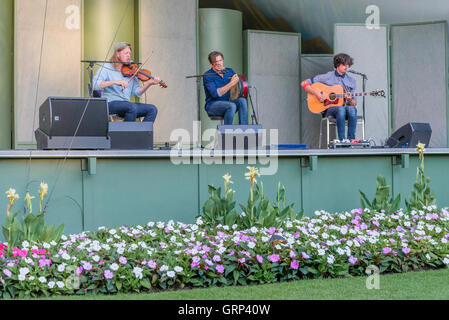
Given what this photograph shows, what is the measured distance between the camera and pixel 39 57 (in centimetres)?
674

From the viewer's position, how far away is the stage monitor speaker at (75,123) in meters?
4.18

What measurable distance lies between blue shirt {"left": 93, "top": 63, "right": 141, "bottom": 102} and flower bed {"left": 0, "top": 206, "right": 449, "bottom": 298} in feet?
5.83

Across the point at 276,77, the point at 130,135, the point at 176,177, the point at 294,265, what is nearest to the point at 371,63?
the point at 276,77

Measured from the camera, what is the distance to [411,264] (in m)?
3.46

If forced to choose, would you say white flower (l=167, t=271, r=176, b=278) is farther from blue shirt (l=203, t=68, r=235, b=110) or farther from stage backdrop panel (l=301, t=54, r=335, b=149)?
stage backdrop panel (l=301, t=54, r=335, b=149)

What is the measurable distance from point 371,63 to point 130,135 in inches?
160

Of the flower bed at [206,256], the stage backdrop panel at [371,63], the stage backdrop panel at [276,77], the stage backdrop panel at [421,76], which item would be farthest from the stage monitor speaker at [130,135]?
the stage backdrop panel at [421,76]

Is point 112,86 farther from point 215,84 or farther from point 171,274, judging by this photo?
point 171,274

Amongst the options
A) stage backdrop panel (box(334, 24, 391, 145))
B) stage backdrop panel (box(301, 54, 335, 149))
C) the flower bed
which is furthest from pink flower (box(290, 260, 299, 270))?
stage backdrop panel (box(301, 54, 335, 149))

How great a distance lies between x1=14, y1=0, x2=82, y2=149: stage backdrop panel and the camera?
262 inches

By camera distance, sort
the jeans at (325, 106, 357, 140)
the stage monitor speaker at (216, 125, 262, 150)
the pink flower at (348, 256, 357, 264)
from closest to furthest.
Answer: the pink flower at (348, 256, 357, 264) < the stage monitor speaker at (216, 125, 262, 150) < the jeans at (325, 106, 357, 140)

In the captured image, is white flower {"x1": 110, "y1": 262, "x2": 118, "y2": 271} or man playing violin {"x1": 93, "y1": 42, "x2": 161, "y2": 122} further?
man playing violin {"x1": 93, "y1": 42, "x2": 161, "y2": 122}
